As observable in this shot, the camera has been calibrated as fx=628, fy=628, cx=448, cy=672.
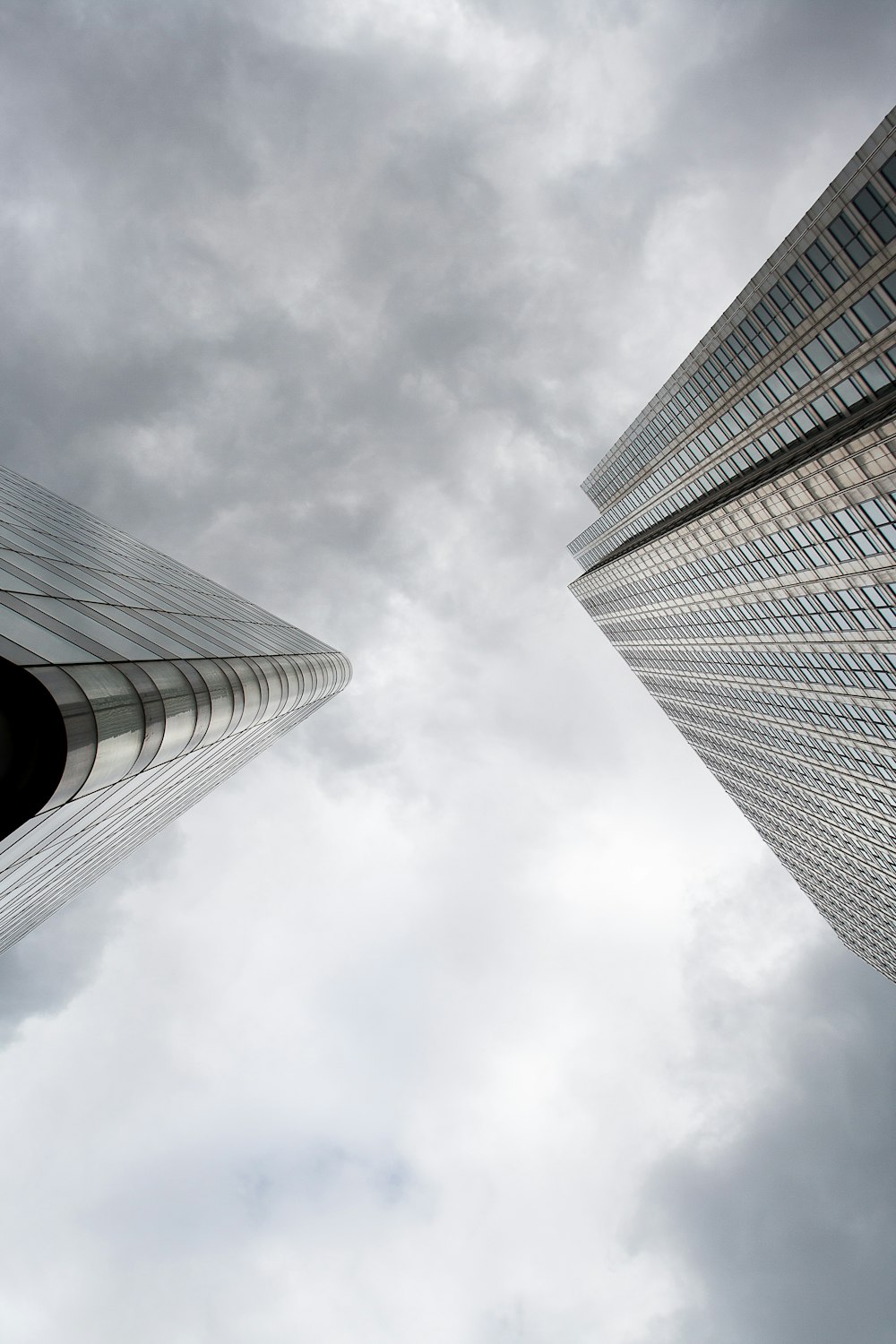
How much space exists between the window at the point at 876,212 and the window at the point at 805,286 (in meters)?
5.91

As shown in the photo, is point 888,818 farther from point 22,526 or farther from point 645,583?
point 22,526

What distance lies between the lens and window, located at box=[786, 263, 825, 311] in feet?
137

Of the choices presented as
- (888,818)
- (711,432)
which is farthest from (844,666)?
(711,432)

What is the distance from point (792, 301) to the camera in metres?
44.2

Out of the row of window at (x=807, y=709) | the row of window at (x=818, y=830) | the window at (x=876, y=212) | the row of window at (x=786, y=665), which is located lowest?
the row of window at (x=818, y=830)

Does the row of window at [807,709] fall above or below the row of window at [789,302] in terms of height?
below

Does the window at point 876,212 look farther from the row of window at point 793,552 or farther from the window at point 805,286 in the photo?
the row of window at point 793,552

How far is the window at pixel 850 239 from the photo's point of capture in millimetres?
37000

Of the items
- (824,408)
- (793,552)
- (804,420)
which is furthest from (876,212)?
(793,552)

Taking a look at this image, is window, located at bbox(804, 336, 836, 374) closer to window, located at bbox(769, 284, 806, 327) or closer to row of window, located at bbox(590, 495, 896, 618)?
window, located at bbox(769, 284, 806, 327)

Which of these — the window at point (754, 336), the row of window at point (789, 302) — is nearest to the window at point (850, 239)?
the row of window at point (789, 302)

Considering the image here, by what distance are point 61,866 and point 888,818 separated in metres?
77.7


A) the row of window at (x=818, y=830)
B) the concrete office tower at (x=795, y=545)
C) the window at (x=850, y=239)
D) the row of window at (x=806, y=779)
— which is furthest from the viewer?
the row of window at (x=818, y=830)

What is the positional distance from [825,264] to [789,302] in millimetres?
4444
